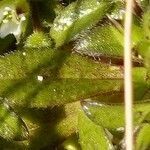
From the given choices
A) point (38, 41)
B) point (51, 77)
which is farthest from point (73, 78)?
point (38, 41)

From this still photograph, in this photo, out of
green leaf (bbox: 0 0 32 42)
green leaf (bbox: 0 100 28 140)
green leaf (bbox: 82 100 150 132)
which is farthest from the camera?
green leaf (bbox: 0 0 32 42)

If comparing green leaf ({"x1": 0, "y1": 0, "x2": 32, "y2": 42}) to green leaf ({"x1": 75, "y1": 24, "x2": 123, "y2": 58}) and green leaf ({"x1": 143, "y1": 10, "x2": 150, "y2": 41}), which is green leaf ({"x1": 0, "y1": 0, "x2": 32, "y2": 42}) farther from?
green leaf ({"x1": 143, "y1": 10, "x2": 150, "y2": 41})

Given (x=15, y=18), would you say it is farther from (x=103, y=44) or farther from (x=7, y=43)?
(x=103, y=44)

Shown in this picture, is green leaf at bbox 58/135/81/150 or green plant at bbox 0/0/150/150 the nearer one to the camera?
green plant at bbox 0/0/150/150

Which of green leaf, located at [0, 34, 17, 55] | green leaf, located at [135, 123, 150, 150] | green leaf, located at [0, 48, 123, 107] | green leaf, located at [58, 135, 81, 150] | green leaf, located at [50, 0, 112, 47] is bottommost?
green leaf, located at [58, 135, 81, 150]

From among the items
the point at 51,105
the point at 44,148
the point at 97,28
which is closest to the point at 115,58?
the point at 97,28

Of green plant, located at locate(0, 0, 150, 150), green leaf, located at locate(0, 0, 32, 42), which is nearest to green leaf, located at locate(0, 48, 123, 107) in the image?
green plant, located at locate(0, 0, 150, 150)

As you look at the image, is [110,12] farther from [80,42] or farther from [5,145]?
[5,145]

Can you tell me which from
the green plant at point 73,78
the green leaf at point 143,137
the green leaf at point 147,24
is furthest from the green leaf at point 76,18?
the green leaf at point 143,137
